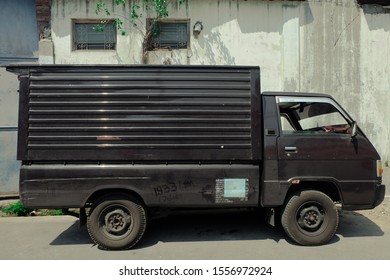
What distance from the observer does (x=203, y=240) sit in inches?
185

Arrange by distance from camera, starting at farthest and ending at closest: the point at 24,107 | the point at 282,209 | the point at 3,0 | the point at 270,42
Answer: the point at 270,42
the point at 3,0
the point at 282,209
the point at 24,107

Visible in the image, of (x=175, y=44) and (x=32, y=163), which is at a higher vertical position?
(x=175, y=44)

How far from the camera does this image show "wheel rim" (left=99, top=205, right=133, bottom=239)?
4.29 meters

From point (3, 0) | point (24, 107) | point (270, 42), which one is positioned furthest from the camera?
point (270, 42)

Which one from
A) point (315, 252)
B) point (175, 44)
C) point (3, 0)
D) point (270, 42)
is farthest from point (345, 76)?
point (3, 0)

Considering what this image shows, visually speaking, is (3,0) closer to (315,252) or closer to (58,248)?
(58,248)

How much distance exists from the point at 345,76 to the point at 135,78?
244 inches

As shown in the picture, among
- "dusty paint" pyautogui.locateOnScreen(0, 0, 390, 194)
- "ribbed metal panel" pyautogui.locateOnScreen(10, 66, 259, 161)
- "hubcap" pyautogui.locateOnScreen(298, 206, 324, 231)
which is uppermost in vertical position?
"dusty paint" pyautogui.locateOnScreen(0, 0, 390, 194)

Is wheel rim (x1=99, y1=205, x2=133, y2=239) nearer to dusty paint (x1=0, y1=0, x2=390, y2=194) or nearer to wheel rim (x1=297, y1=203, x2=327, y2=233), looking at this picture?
wheel rim (x1=297, y1=203, x2=327, y2=233)

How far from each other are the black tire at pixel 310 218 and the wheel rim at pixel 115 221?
7.00 feet

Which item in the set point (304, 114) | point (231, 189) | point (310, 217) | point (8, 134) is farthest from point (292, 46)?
point (8, 134)

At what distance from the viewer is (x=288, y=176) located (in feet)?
14.3

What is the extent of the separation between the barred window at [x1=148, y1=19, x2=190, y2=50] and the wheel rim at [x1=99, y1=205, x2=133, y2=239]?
4.94m

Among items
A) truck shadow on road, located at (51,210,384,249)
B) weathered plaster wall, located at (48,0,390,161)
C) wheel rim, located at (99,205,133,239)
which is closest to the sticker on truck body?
truck shadow on road, located at (51,210,384,249)
